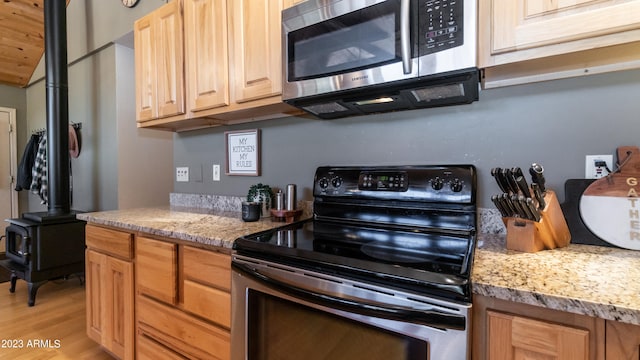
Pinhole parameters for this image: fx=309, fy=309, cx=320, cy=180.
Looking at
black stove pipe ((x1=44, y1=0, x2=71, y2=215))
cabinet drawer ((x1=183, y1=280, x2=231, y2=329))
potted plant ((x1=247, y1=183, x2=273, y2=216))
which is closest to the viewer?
cabinet drawer ((x1=183, y1=280, x2=231, y2=329))

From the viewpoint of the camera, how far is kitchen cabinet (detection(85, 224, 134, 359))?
1589 millimetres

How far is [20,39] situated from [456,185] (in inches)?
203

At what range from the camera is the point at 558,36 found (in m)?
0.89

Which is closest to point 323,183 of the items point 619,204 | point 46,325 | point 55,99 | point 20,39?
point 619,204

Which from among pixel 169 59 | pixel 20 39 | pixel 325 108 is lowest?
pixel 325 108

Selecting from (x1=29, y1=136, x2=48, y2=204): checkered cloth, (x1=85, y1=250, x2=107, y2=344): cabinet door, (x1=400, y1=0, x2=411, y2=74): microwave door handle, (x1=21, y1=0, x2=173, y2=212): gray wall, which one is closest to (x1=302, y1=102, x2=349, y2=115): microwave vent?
(x1=400, y1=0, x2=411, y2=74): microwave door handle

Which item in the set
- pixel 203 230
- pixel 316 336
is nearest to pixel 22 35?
pixel 203 230

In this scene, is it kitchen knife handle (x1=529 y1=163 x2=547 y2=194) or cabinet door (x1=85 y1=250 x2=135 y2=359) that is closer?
kitchen knife handle (x1=529 y1=163 x2=547 y2=194)

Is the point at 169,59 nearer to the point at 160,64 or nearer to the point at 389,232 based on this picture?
the point at 160,64

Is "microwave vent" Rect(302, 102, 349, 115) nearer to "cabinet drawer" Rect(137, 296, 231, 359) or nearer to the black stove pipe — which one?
"cabinet drawer" Rect(137, 296, 231, 359)

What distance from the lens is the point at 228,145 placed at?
6.82 feet

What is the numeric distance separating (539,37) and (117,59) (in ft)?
11.8

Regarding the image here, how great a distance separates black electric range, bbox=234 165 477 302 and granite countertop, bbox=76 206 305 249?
5.2 inches

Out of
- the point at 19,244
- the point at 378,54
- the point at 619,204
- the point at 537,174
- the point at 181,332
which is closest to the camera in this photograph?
the point at 537,174
